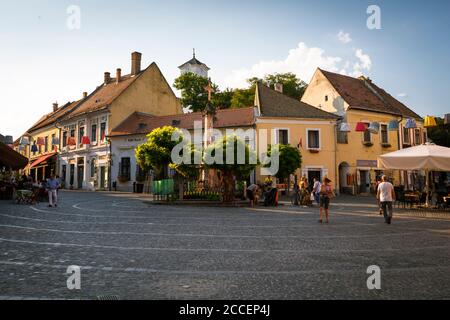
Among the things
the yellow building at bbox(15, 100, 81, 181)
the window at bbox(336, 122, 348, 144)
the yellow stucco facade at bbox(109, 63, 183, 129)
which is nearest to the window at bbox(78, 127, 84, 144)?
the yellow building at bbox(15, 100, 81, 181)

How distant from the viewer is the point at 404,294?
445 cm

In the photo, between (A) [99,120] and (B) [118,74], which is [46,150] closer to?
(A) [99,120]

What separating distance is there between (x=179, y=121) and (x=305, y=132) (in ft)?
40.2

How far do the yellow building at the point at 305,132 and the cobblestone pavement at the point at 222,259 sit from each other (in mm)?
19356

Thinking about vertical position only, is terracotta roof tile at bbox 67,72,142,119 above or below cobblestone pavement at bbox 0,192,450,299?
above

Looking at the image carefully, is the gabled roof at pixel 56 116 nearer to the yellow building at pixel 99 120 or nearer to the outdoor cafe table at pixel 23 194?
the yellow building at pixel 99 120

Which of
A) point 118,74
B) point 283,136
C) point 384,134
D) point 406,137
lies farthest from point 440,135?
point 118,74

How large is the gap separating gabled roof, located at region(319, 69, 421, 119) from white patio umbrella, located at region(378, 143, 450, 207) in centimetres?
1728

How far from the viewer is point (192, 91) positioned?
4559cm

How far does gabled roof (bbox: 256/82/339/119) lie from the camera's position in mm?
30859

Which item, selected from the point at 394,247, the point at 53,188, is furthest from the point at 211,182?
the point at 394,247

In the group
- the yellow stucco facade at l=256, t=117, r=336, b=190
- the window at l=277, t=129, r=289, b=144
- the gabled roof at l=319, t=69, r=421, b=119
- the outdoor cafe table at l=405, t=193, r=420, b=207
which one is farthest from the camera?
the gabled roof at l=319, t=69, r=421, b=119

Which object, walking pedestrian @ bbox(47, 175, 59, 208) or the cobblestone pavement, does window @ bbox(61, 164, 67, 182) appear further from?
the cobblestone pavement

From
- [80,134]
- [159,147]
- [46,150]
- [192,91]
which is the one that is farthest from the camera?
[46,150]
